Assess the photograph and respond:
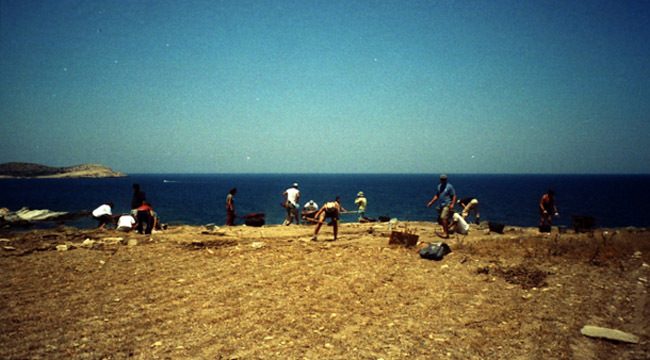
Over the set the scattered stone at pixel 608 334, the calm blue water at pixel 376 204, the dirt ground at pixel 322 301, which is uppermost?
the scattered stone at pixel 608 334

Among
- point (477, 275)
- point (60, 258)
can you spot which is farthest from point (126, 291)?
point (477, 275)

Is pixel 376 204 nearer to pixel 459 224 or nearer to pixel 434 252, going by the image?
pixel 459 224

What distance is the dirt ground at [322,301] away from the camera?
4.75 meters

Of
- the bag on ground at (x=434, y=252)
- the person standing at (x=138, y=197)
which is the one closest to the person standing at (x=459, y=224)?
the bag on ground at (x=434, y=252)

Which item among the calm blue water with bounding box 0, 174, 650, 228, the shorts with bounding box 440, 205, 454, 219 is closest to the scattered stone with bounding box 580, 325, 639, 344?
the shorts with bounding box 440, 205, 454, 219

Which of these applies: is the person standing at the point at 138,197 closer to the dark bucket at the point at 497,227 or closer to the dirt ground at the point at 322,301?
the dirt ground at the point at 322,301

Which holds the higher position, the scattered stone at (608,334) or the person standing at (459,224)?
the person standing at (459,224)

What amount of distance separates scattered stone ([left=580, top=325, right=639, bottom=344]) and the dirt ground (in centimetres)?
11

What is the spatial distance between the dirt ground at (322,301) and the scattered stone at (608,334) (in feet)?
0.37

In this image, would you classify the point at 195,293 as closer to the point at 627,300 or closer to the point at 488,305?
the point at 488,305

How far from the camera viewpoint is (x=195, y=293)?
22.9 ft

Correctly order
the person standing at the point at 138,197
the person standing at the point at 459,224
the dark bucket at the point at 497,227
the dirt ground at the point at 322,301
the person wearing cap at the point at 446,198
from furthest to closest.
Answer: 1. the dark bucket at the point at 497,227
2. the person standing at the point at 138,197
3. the person standing at the point at 459,224
4. the person wearing cap at the point at 446,198
5. the dirt ground at the point at 322,301

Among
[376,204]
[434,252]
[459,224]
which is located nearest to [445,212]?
[459,224]

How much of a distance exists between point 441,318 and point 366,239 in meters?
7.03
